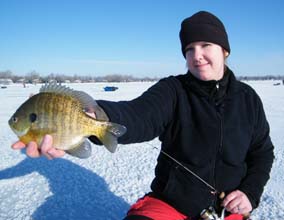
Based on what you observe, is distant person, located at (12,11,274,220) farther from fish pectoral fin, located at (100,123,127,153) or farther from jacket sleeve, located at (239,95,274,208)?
fish pectoral fin, located at (100,123,127,153)

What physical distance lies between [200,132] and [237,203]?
0.65 m

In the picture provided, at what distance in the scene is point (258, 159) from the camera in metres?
3.21

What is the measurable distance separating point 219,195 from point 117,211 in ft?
5.92

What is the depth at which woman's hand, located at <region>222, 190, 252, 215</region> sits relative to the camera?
2.86m

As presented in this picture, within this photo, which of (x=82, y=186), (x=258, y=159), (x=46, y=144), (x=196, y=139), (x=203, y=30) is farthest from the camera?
(x=82, y=186)

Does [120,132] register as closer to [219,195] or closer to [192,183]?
[192,183]

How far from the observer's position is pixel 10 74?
11556cm

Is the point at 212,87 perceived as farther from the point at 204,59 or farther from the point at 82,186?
the point at 82,186

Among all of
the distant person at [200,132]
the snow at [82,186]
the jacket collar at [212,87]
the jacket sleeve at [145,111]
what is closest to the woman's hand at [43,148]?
the jacket sleeve at [145,111]

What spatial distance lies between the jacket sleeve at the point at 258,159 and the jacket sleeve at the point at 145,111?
842mm

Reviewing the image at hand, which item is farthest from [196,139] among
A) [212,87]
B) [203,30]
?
[203,30]

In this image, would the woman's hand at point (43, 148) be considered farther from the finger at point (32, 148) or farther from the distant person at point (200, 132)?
the distant person at point (200, 132)

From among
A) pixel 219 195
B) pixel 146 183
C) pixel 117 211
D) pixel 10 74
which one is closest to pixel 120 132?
pixel 219 195

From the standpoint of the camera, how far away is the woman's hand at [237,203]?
2861 millimetres
